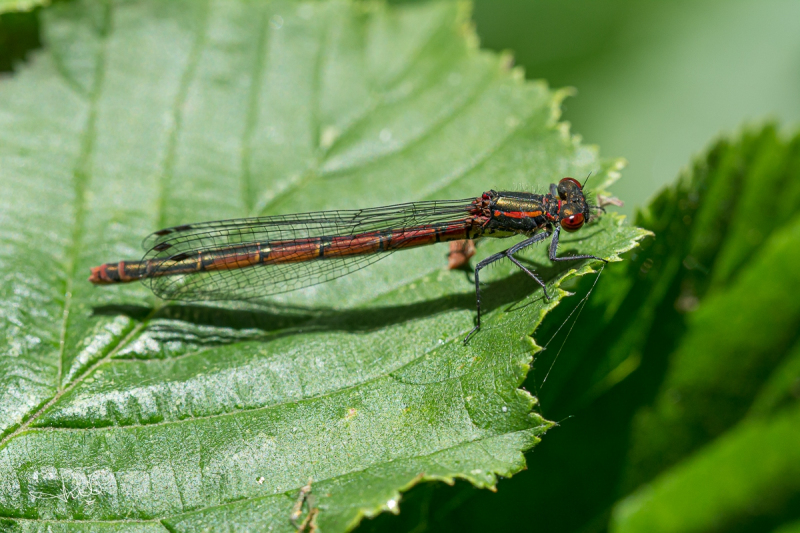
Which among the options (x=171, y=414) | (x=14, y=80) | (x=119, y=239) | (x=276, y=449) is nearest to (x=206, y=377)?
(x=171, y=414)

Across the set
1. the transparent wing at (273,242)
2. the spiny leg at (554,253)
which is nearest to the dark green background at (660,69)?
the spiny leg at (554,253)

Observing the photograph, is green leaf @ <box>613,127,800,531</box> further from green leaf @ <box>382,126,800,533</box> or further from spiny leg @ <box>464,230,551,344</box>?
spiny leg @ <box>464,230,551,344</box>

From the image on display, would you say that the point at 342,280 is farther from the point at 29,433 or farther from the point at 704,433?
the point at 704,433

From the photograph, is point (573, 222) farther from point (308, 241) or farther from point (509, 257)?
point (308, 241)

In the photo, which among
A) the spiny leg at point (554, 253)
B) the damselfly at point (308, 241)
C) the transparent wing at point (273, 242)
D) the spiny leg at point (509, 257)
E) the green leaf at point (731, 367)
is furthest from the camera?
the transparent wing at point (273, 242)

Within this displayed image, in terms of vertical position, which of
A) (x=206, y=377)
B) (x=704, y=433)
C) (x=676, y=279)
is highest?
(x=206, y=377)

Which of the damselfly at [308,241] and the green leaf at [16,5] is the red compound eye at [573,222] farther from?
the green leaf at [16,5]
